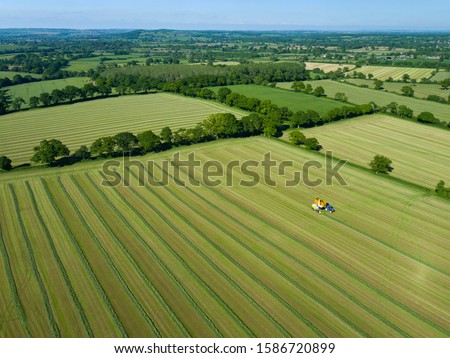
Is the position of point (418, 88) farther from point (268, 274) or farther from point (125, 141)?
point (268, 274)

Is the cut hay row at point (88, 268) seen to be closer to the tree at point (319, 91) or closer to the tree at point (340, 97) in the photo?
the tree at point (340, 97)

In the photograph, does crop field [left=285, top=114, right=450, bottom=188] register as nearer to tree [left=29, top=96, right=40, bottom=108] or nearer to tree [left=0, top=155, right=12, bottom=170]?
tree [left=0, top=155, right=12, bottom=170]

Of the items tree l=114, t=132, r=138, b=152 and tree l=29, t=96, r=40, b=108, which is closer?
tree l=114, t=132, r=138, b=152

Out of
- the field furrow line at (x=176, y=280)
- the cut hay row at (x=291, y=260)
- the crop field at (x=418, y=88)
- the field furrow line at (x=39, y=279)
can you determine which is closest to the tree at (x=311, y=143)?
the cut hay row at (x=291, y=260)

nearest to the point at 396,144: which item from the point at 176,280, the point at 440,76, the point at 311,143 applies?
the point at 311,143

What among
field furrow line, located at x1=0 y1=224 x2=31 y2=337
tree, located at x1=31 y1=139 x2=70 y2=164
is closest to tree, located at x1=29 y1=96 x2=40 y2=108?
tree, located at x1=31 y1=139 x2=70 y2=164
